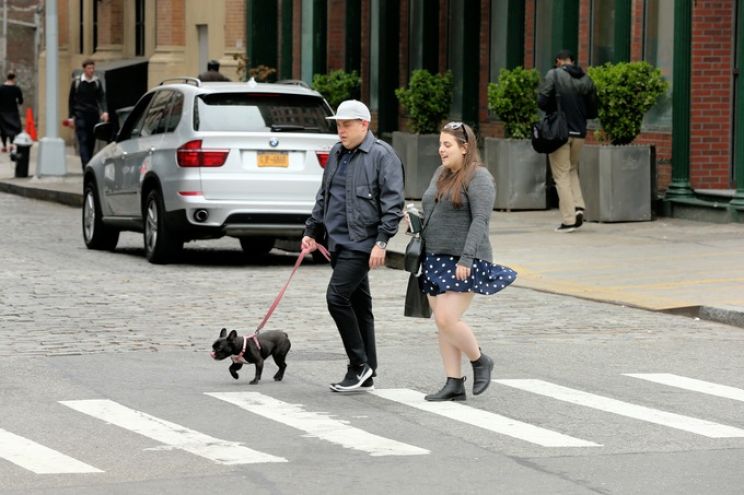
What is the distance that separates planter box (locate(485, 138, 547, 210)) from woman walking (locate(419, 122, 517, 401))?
13074 millimetres

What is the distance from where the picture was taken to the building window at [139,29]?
1785 inches

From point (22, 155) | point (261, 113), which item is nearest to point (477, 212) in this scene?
point (261, 113)

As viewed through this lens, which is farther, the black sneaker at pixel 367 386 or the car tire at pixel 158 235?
the car tire at pixel 158 235

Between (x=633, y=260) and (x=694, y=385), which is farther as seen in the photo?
(x=633, y=260)

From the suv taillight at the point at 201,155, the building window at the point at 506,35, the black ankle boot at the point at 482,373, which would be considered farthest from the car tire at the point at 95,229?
the black ankle boot at the point at 482,373

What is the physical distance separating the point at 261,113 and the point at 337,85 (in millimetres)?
11744

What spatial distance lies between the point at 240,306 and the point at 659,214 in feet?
27.1

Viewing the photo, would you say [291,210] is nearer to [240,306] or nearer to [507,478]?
[240,306]

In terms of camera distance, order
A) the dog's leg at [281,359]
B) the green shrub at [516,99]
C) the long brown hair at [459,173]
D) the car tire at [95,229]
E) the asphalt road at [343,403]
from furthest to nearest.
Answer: the green shrub at [516,99] → the car tire at [95,229] → the dog's leg at [281,359] → the long brown hair at [459,173] → the asphalt road at [343,403]

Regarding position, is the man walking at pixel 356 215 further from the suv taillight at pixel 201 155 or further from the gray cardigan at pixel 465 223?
the suv taillight at pixel 201 155

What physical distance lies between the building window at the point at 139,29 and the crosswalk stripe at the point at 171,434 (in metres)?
36.5

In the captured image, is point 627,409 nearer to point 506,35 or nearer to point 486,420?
point 486,420

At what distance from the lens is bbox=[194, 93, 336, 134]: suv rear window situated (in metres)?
17.2

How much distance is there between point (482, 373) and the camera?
9.94 metres
